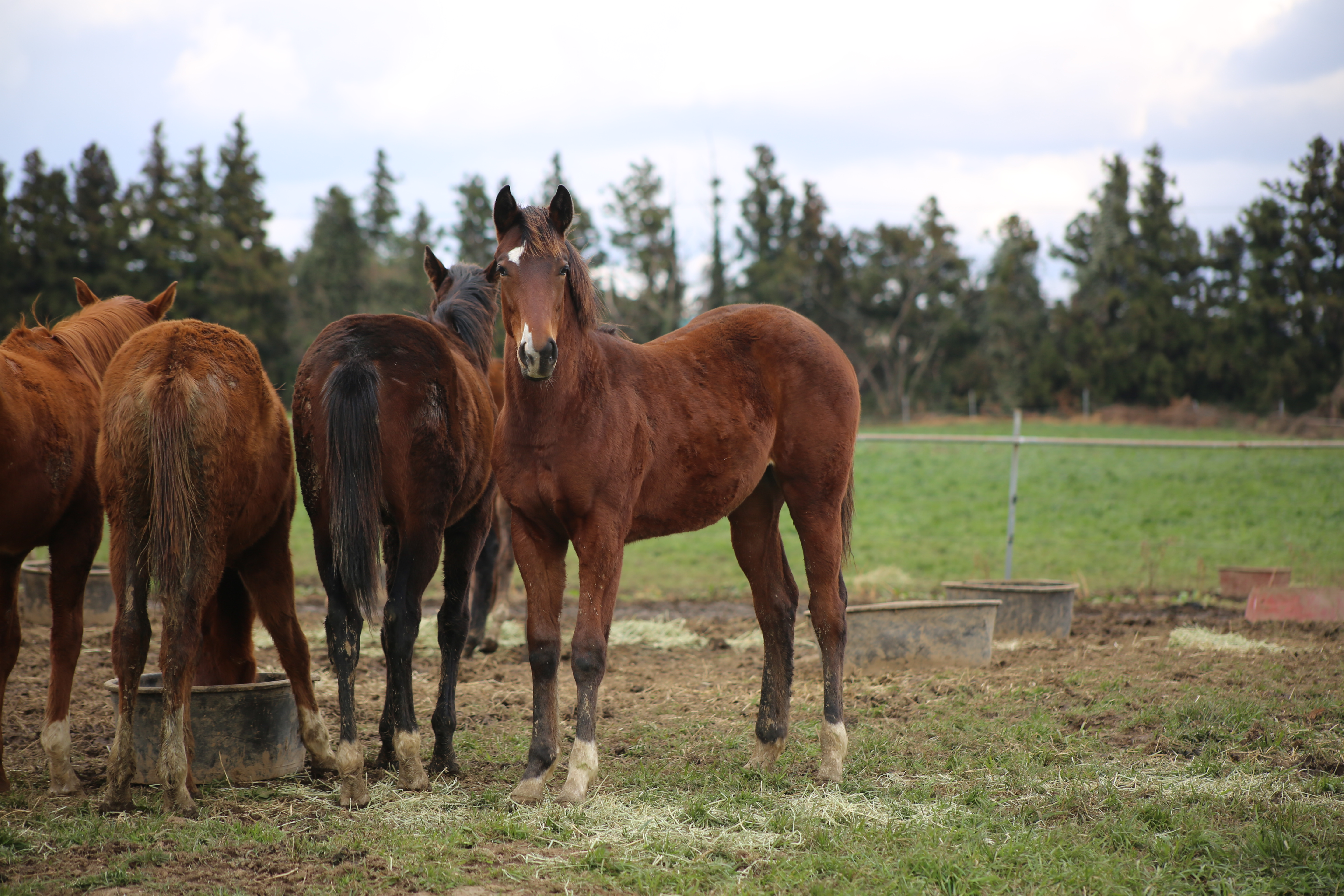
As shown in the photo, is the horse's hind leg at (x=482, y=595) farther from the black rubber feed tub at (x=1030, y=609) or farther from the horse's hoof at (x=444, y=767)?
the black rubber feed tub at (x=1030, y=609)

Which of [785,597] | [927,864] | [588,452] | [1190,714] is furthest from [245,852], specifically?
[1190,714]

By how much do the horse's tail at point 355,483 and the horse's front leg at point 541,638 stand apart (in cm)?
58

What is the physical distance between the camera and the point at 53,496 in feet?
13.1

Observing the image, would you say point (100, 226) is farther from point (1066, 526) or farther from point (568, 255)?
point (568, 255)

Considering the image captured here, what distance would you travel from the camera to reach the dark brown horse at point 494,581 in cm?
668

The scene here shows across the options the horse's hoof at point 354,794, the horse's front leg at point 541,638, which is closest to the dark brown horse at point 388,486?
the horse's hoof at point 354,794

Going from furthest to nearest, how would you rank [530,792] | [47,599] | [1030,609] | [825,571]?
[47,599], [1030,609], [825,571], [530,792]

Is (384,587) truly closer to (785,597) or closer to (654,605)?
(785,597)

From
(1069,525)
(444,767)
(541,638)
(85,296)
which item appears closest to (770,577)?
(541,638)

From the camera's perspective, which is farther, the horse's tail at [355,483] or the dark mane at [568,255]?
the dark mane at [568,255]

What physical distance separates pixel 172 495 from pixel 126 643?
62 centimetres

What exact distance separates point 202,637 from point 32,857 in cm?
129

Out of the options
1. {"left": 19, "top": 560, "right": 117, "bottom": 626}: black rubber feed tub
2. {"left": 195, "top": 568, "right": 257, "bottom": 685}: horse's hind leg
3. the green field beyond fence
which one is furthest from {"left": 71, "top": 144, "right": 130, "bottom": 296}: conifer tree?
{"left": 195, "top": 568, "right": 257, "bottom": 685}: horse's hind leg

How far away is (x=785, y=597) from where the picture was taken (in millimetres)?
4691
